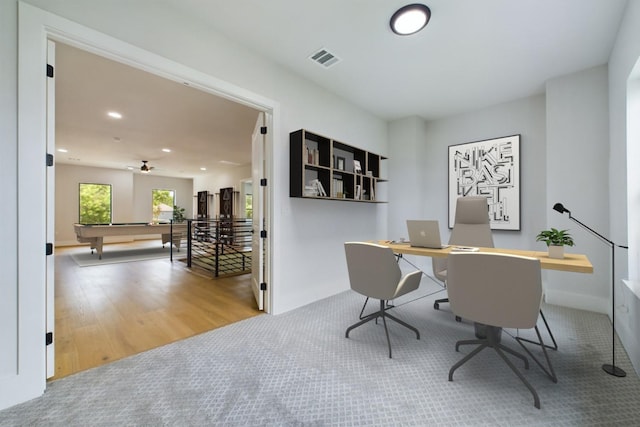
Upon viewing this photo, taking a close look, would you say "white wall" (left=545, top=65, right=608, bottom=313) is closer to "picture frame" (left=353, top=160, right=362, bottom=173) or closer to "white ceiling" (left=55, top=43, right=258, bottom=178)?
"picture frame" (left=353, top=160, right=362, bottom=173)

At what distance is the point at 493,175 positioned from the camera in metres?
3.97

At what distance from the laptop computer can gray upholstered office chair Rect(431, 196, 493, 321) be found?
545mm

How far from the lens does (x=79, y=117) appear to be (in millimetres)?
4465

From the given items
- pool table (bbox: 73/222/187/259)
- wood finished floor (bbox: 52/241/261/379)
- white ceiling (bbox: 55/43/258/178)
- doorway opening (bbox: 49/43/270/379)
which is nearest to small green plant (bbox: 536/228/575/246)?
doorway opening (bbox: 49/43/270/379)

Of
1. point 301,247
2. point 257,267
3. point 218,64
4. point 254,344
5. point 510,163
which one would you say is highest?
point 218,64

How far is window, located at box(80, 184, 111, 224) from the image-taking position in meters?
9.18

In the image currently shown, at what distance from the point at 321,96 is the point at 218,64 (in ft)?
4.69

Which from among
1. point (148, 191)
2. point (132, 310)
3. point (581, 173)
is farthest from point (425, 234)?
point (148, 191)

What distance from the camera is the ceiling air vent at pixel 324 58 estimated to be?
2.78m

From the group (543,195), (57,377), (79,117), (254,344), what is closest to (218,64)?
(254,344)

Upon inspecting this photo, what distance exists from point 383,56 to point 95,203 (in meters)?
10.9

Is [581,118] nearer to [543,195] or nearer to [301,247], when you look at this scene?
[543,195]

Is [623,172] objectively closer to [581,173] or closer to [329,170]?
[581,173]

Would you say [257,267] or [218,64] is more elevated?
[218,64]
